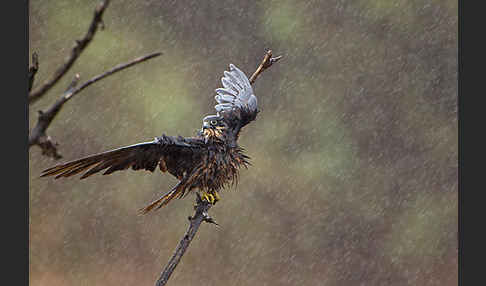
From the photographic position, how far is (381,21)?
2.78 meters

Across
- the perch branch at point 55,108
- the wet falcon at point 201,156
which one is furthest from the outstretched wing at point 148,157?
the perch branch at point 55,108

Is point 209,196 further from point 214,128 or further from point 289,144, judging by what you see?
point 289,144

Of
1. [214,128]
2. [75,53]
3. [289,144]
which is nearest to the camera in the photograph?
[75,53]

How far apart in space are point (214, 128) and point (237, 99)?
12cm

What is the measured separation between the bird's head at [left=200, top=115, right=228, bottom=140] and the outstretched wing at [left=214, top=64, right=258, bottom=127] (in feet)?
0.08

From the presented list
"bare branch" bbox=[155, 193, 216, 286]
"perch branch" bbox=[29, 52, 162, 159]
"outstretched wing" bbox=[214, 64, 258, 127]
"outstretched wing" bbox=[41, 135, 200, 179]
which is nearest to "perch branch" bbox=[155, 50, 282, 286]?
"bare branch" bbox=[155, 193, 216, 286]

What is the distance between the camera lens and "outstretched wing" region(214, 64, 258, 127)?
1.48 m

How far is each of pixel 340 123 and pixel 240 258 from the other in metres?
0.82

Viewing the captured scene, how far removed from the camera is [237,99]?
151 centimetres

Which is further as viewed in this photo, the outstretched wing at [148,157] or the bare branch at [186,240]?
the bare branch at [186,240]

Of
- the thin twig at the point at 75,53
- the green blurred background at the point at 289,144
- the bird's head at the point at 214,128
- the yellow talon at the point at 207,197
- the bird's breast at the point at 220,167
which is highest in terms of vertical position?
the green blurred background at the point at 289,144

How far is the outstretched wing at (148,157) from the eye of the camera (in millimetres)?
1208

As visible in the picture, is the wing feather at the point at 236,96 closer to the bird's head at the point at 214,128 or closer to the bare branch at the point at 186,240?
the bird's head at the point at 214,128

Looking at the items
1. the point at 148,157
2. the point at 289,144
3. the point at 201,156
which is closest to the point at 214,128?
the point at 201,156
